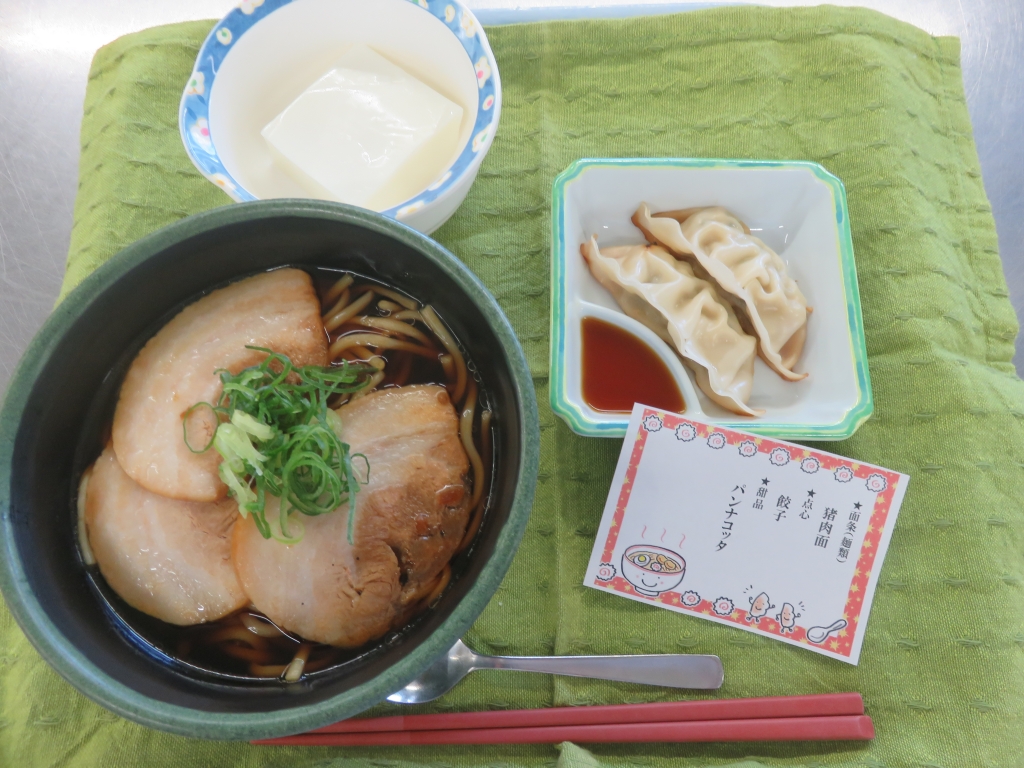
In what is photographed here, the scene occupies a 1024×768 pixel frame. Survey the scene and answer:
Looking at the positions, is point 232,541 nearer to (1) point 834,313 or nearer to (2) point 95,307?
(2) point 95,307

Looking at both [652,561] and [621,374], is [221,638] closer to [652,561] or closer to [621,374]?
[652,561]

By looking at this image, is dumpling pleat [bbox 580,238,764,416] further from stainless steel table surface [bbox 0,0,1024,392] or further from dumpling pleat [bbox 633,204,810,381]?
stainless steel table surface [bbox 0,0,1024,392]

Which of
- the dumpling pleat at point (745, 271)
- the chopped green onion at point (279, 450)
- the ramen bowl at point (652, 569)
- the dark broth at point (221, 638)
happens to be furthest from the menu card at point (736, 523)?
the chopped green onion at point (279, 450)

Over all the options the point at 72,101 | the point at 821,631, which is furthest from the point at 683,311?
the point at 72,101

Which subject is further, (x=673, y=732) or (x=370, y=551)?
(x=673, y=732)

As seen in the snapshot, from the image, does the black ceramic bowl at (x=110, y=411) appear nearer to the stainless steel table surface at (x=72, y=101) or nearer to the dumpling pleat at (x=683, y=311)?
the dumpling pleat at (x=683, y=311)

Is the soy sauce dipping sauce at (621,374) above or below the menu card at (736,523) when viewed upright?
above

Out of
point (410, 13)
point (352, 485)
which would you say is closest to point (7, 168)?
point (410, 13)
